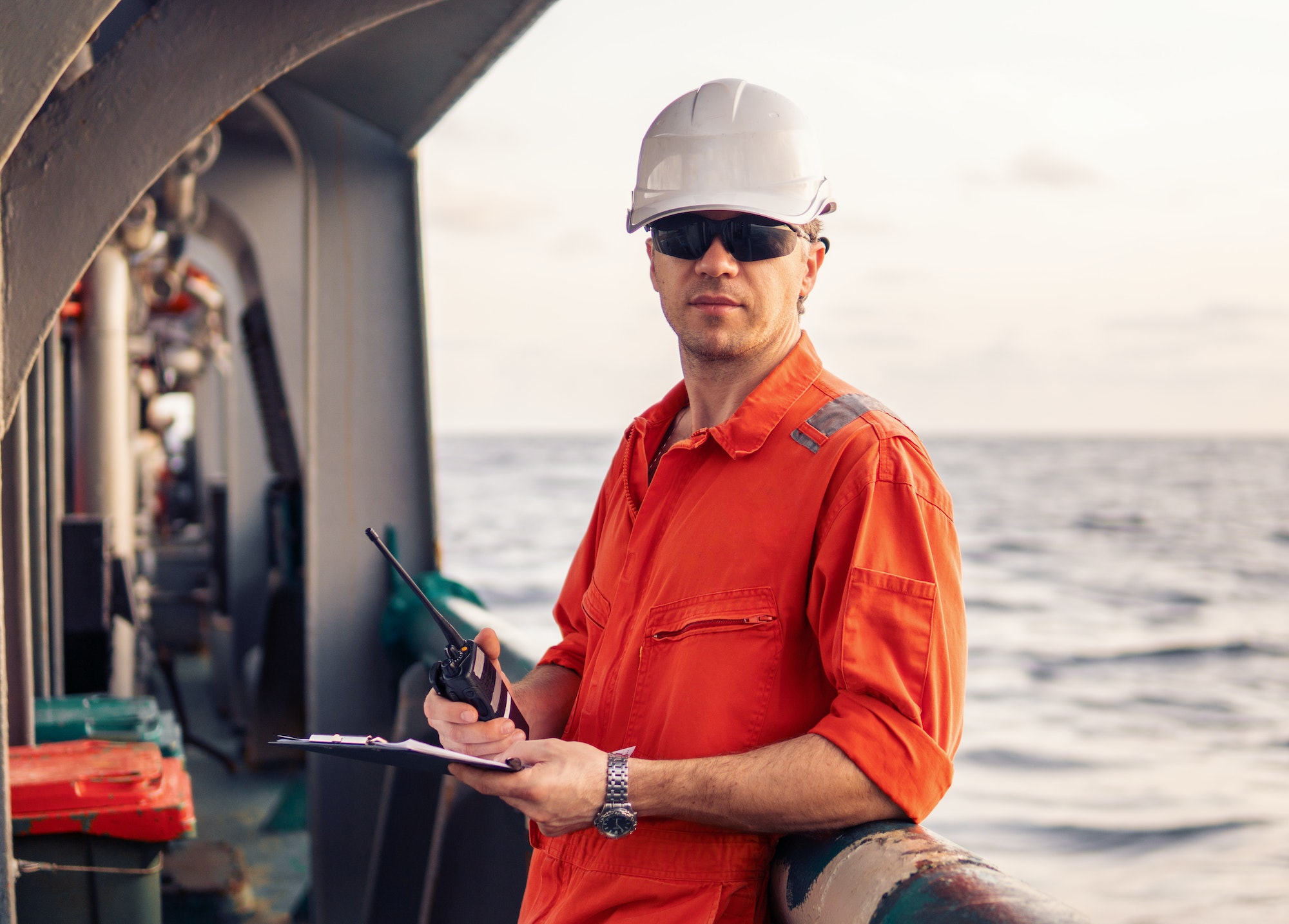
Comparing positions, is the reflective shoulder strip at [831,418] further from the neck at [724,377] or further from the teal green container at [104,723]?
the teal green container at [104,723]

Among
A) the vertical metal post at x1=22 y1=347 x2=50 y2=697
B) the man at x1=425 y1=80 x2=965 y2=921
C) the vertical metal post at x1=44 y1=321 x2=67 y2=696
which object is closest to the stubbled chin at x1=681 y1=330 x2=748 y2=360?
the man at x1=425 y1=80 x2=965 y2=921

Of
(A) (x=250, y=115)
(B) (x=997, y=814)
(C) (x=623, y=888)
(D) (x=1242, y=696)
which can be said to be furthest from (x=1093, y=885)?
(C) (x=623, y=888)

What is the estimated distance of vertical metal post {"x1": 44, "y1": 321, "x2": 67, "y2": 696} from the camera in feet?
13.7

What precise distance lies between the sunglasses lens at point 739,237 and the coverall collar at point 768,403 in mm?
158

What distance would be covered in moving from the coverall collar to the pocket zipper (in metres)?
0.24

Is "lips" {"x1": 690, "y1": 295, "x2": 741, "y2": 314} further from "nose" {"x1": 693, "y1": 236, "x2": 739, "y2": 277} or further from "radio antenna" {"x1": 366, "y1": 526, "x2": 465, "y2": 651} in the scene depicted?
"radio antenna" {"x1": 366, "y1": 526, "x2": 465, "y2": 651}

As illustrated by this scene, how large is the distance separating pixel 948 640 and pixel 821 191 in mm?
731

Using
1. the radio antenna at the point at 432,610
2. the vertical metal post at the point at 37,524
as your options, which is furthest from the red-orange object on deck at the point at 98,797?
the radio antenna at the point at 432,610

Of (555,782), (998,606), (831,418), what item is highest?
(831,418)

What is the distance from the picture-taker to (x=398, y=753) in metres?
1.45

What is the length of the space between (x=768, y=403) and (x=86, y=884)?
5.82ft

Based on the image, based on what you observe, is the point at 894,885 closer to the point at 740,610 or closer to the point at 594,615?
the point at 740,610

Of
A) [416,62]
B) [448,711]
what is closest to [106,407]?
[416,62]

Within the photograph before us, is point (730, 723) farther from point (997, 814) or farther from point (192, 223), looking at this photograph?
point (997, 814)
